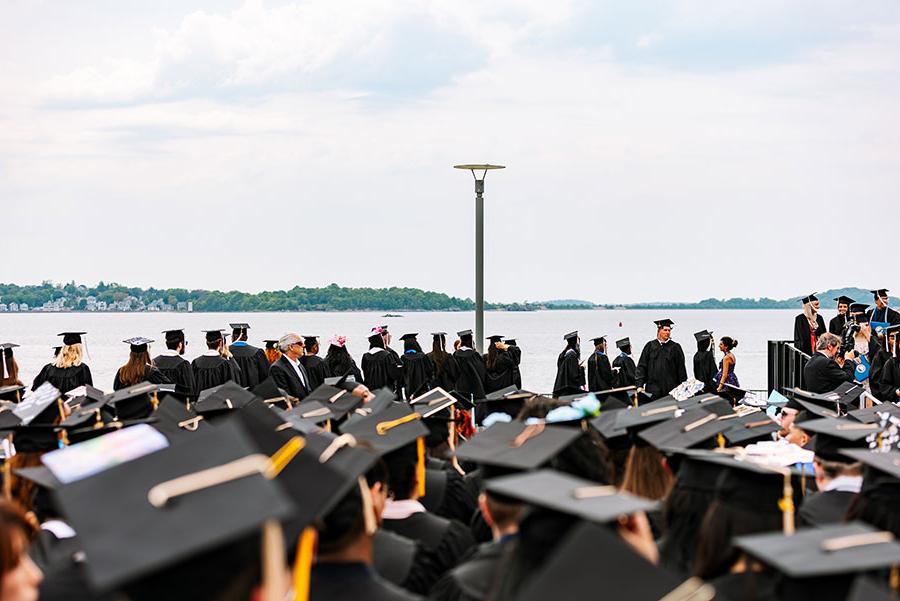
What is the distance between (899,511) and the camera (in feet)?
12.2

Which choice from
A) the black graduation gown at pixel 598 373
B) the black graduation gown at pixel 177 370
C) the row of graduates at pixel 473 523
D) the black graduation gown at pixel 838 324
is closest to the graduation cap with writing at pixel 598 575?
the row of graduates at pixel 473 523

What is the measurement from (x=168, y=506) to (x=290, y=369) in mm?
10566

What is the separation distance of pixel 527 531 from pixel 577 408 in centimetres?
222

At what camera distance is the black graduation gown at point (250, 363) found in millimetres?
Answer: 14688

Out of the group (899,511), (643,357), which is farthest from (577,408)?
(643,357)

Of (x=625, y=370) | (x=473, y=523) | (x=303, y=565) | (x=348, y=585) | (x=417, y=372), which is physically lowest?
(x=625, y=370)

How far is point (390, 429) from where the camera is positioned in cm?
491

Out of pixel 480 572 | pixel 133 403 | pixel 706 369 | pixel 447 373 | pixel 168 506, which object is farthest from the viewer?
pixel 706 369

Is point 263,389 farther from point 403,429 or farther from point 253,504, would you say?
point 253,504

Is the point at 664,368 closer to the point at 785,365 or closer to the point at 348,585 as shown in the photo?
the point at 785,365

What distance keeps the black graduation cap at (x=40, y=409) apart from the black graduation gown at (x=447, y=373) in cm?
995

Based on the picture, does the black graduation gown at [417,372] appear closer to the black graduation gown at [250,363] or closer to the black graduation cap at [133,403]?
the black graduation gown at [250,363]

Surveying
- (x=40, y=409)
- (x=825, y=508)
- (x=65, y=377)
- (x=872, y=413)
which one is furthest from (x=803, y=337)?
(x=40, y=409)

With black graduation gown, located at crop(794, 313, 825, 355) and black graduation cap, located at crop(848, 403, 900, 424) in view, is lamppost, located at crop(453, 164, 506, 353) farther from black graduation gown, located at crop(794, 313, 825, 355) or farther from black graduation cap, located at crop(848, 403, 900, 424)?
black graduation cap, located at crop(848, 403, 900, 424)
